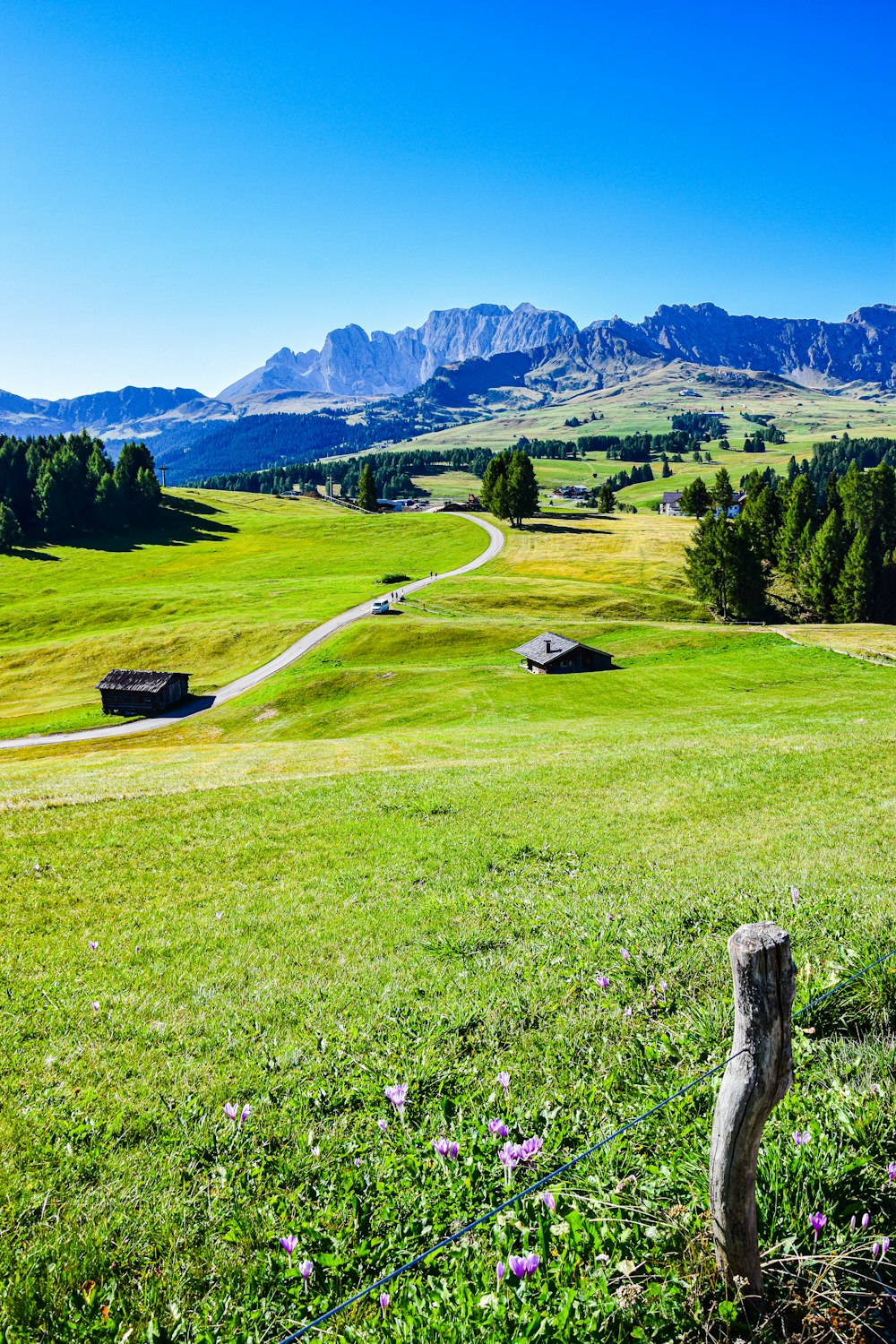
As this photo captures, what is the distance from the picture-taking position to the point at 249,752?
131ft

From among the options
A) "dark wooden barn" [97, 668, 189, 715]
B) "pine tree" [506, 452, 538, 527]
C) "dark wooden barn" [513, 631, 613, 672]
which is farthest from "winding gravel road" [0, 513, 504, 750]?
"pine tree" [506, 452, 538, 527]

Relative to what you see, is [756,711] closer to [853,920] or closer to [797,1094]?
[853,920]

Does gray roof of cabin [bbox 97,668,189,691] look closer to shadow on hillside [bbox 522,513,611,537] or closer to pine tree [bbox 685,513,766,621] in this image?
pine tree [bbox 685,513,766,621]

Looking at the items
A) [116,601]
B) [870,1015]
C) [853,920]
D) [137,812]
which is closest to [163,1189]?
[870,1015]

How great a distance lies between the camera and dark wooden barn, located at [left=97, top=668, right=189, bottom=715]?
2832 inches

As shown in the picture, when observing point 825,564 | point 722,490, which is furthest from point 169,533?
point 825,564

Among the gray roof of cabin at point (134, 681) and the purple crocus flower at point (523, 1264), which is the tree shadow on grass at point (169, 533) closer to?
the gray roof of cabin at point (134, 681)

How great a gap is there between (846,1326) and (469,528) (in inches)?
6496

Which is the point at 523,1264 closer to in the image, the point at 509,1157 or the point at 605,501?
the point at 509,1157

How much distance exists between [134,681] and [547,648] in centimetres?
4227

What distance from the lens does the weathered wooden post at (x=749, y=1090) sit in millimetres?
4066

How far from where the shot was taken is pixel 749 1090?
165 inches

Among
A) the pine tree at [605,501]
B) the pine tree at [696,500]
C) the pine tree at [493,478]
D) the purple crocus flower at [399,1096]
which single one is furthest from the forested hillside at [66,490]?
the purple crocus flower at [399,1096]

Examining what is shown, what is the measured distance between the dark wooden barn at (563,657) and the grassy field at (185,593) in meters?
32.7
